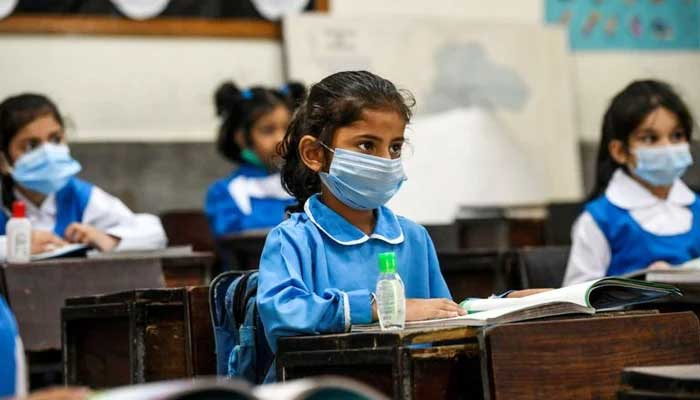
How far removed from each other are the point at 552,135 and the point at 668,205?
108 inches

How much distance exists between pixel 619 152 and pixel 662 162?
0.20m

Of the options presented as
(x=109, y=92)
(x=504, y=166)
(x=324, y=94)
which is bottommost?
(x=504, y=166)

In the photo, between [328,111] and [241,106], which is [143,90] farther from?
[328,111]

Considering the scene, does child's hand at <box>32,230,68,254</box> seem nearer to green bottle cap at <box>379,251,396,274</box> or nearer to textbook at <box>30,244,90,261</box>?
textbook at <box>30,244,90,261</box>

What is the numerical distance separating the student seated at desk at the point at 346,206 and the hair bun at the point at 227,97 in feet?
8.16

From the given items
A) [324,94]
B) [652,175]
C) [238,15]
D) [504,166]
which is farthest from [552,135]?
[324,94]

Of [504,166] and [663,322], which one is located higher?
[663,322]

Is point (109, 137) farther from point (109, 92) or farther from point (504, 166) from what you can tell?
point (504, 166)

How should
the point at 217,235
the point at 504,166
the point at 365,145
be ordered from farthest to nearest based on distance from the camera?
the point at 504,166 → the point at 217,235 → the point at 365,145

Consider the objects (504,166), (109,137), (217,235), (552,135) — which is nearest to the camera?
(217,235)

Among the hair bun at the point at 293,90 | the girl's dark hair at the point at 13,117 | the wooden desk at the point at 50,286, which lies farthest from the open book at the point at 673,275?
the hair bun at the point at 293,90

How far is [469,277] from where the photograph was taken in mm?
3934

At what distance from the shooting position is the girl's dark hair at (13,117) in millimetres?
3961

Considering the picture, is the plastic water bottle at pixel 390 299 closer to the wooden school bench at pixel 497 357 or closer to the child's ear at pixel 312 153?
the wooden school bench at pixel 497 357
